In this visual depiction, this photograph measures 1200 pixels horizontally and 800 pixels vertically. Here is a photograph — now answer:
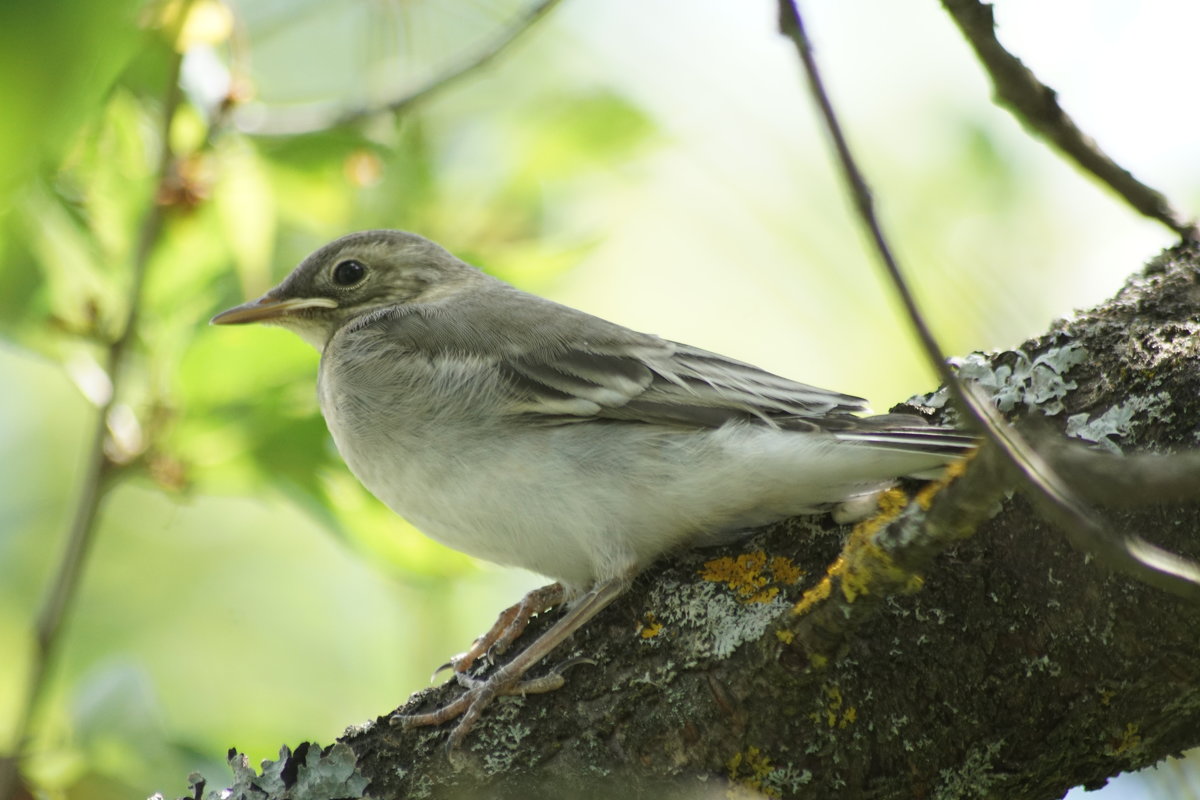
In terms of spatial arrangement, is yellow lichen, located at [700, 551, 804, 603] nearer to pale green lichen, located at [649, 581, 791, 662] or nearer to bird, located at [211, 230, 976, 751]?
pale green lichen, located at [649, 581, 791, 662]

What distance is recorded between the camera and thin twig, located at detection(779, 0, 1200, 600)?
5.14 ft

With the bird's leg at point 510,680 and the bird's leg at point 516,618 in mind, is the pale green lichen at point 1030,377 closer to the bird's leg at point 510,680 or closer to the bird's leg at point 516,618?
the bird's leg at point 510,680

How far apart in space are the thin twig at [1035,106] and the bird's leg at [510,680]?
1837 mm

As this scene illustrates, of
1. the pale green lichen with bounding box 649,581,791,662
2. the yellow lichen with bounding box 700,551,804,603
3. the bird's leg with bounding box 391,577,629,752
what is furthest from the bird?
the pale green lichen with bounding box 649,581,791,662

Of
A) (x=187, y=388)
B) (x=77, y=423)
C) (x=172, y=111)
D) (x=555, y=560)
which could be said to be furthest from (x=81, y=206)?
(x=77, y=423)

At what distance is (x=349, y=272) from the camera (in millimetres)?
5203

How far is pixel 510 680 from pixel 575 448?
81 cm

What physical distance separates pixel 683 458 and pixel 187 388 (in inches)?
69.6

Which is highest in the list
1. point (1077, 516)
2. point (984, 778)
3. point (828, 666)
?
point (1077, 516)

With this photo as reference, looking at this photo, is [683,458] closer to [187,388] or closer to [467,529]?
[467,529]

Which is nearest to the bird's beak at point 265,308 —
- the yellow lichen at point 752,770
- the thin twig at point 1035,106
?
the yellow lichen at point 752,770

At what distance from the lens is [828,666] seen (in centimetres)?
269

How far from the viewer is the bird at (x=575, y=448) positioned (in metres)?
3.41

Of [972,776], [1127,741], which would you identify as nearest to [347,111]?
[972,776]
